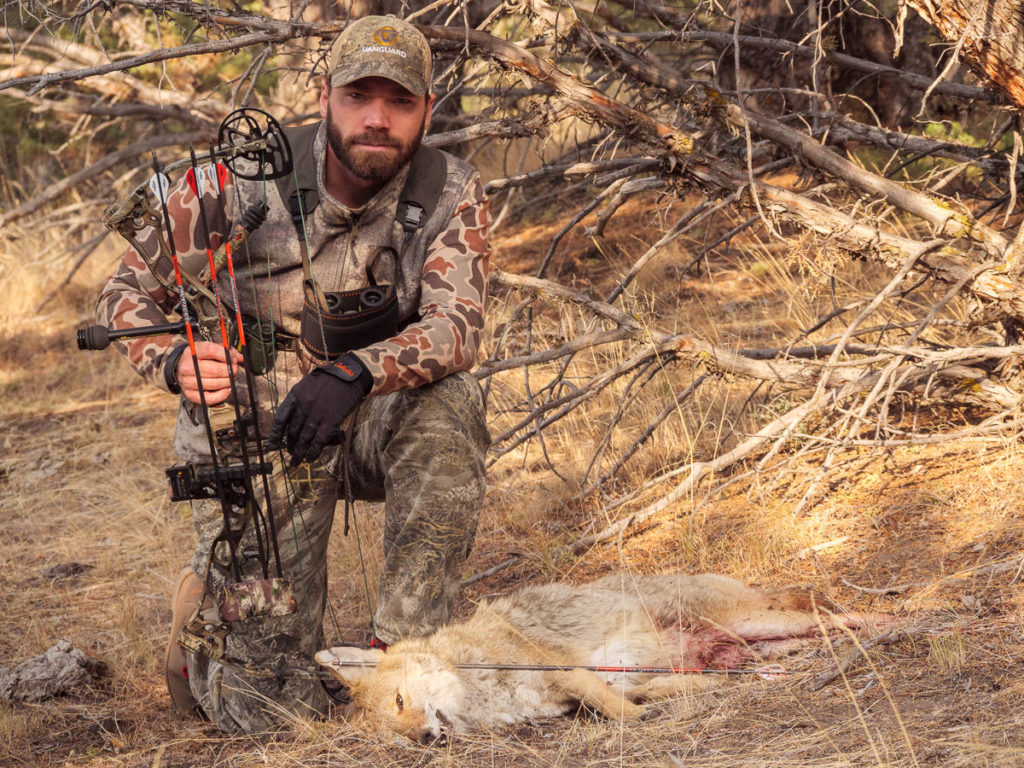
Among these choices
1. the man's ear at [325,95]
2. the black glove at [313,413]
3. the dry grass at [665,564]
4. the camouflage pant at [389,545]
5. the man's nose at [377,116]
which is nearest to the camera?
the dry grass at [665,564]

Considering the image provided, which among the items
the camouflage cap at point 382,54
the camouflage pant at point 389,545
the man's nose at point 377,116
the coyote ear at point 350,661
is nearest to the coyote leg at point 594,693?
the camouflage pant at point 389,545

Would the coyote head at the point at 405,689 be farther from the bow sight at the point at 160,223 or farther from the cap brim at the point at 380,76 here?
the cap brim at the point at 380,76

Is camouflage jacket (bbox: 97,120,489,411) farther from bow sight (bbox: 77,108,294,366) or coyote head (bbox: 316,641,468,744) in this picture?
coyote head (bbox: 316,641,468,744)

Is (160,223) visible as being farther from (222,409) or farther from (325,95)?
(325,95)

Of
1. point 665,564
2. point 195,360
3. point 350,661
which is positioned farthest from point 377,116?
point 665,564

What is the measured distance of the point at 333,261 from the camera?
4086mm

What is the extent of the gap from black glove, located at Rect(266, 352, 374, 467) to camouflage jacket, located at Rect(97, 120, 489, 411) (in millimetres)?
474

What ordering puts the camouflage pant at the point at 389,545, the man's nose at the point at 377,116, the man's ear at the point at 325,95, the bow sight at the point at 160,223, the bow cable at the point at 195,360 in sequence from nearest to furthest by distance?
the bow cable at the point at 195,360, the bow sight at the point at 160,223, the camouflage pant at the point at 389,545, the man's nose at the point at 377,116, the man's ear at the point at 325,95

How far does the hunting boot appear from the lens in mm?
3965

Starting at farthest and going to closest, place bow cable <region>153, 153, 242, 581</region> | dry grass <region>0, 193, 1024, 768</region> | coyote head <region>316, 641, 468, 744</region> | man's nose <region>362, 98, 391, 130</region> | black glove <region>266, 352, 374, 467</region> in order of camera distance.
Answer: man's nose <region>362, 98, 391, 130</region>
coyote head <region>316, 641, 468, 744</region>
black glove <region>266, 352, 374, 467</region>
dry grass <region>0, 193, 1024, 768</region>
bow cable <region>153, 153, 242, 581</region>

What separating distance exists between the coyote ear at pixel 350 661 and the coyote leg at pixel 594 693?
2.06 feet

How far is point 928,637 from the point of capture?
3.49m

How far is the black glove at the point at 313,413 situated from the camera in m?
3.27

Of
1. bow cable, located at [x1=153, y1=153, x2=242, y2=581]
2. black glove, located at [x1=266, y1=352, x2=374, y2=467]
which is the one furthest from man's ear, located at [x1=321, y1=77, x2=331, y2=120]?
black glove, located at [x1=266, y1=352, x2=374, y2=467]
